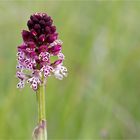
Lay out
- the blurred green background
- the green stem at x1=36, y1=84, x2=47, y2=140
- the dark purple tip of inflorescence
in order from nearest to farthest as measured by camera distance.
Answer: the green stem at x1=36, y1=84, x2=47, y2=140, the dark purple tip of inflorescence, the blurred green background

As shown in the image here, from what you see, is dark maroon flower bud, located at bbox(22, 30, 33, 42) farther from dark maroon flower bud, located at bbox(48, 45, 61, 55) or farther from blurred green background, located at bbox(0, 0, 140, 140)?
blurred green background, located at bbox(0, 0, 140, 140)

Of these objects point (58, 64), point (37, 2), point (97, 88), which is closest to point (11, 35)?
point (37, 2)

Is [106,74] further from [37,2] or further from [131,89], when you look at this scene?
[37,2]

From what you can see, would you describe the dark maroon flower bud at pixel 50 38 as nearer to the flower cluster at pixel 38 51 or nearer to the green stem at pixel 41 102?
the flower cluster at pixel 38 51

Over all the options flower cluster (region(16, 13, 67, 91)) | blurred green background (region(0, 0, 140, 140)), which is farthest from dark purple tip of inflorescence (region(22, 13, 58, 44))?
blurred green background (region(0, 0, 140, 140))

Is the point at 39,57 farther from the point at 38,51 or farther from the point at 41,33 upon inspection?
the point at 41,33

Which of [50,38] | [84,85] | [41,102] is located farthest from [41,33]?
[84,85]

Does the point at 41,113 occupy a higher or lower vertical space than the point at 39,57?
lower
